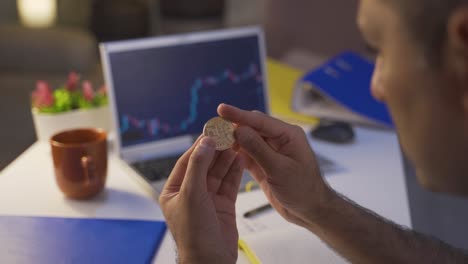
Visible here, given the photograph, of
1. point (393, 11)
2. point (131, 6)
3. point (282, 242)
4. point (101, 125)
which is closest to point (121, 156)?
point (101, 125)

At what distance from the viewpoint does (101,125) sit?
1403 millimetres

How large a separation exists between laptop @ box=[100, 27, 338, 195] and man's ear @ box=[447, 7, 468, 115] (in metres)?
0.71

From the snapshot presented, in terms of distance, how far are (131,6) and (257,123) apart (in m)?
3.12

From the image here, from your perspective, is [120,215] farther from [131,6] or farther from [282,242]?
[131,6]

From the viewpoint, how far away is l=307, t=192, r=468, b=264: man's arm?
0.94 m

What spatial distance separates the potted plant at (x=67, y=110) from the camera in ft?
4.47

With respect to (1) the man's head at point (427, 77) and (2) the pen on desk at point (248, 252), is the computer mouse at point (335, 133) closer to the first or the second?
(2) the pen on desk at point (248, 252)

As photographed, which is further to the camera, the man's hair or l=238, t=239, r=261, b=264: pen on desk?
l=238, t=239, r=261, b=264: pen on desk

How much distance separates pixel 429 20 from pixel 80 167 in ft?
2.46

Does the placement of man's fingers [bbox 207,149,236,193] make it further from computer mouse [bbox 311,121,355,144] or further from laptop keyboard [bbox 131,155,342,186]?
computer mouse [bbox 311,121,355,144]

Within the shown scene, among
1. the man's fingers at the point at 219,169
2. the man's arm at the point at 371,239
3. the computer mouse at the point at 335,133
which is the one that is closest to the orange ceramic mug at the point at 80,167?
the man's fingers at the point at 219,169

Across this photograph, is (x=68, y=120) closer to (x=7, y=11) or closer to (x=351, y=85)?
(x=351, y=85)

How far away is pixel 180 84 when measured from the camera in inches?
53.0

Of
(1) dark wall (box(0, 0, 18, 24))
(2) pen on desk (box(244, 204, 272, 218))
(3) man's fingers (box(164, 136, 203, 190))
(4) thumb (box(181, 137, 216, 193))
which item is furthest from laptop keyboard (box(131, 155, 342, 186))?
(1) dark wall (box(0, 0, 18, 24))
